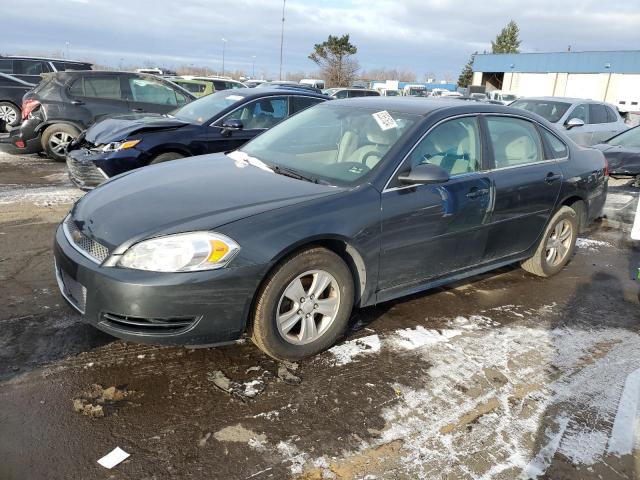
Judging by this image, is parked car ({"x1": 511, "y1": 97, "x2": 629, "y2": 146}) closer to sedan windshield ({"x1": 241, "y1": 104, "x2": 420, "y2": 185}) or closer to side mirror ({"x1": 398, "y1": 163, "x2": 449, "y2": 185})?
sedan windshield ({"x1": 241, "y1": 104, "x2": 420, "y2": 185})

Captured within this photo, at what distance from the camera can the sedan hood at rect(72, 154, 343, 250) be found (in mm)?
3000

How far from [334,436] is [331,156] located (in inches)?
81.6

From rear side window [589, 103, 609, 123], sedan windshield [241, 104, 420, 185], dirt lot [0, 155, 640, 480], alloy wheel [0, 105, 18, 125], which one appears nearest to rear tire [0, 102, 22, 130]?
alloy wheel [0, 105, 18, 125]

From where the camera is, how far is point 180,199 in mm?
3307

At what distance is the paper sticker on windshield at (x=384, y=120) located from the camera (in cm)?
394

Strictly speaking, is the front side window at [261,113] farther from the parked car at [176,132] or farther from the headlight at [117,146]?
the headlight at [117,146]

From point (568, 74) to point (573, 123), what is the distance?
4287 cm

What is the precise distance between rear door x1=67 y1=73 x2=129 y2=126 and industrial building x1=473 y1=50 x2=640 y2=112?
3683 cm

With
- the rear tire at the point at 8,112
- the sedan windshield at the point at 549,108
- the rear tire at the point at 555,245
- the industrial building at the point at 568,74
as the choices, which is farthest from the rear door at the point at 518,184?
the industrial building at the point at 568,74

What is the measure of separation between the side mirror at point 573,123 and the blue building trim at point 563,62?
3800 cm

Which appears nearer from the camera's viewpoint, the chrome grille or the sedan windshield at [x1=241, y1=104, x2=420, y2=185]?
the chrome grille

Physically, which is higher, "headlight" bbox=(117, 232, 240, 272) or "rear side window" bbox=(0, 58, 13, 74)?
"rear side window" bbox=(0, 58, 13, 74)

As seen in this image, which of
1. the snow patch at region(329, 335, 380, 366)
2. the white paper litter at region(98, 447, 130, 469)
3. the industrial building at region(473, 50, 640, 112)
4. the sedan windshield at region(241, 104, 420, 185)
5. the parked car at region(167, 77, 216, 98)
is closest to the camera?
the white paper litter at region(98, 447, 130, 469)

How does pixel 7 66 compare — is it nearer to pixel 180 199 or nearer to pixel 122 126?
pixel 122 126
